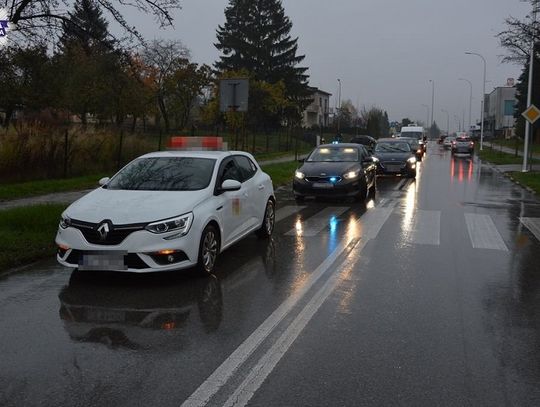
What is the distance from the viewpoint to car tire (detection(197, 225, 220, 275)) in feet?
22.6

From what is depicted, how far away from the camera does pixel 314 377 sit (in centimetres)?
411

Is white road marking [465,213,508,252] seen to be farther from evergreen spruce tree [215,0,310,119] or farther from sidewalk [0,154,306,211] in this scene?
evergreen spruce tree [215,0,310,119]

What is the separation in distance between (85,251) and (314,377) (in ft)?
11.0

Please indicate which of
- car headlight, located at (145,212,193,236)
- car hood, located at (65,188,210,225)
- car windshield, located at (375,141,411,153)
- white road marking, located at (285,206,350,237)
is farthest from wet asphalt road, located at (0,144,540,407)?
car windshield, located at (375,141,411,153)

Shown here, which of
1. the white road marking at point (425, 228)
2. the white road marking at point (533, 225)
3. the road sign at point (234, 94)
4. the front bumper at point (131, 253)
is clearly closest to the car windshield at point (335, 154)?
the road sign at point (234, 94)

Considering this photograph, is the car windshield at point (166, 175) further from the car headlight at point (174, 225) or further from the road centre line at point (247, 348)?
the road centre line at point (247, 348)

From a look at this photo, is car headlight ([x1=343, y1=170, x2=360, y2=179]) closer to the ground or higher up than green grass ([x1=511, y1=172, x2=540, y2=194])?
higher up

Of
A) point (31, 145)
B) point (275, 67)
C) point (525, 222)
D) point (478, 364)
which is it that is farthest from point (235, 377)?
point (275, 67)

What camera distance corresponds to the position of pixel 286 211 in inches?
529

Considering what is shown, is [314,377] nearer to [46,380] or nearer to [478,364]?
[478,364]

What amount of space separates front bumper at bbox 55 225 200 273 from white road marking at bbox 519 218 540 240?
669 cm

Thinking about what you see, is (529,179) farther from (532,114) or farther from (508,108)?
(508,108)

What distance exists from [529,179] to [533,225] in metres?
11.2

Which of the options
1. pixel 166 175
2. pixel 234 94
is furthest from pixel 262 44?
pixel 166 175
